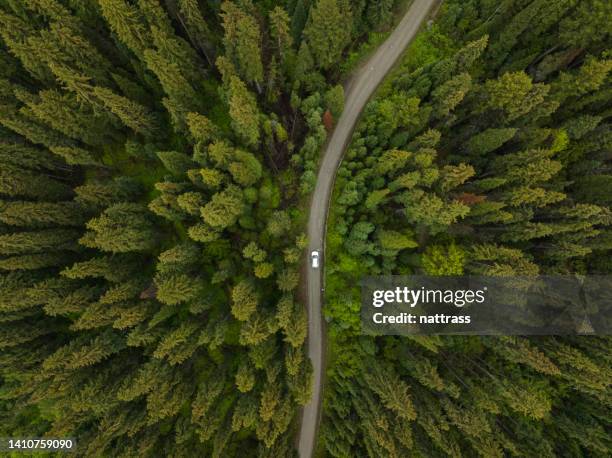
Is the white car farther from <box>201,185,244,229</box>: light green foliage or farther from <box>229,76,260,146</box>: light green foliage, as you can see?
<box>229,76,260,146</box>: light green foliage

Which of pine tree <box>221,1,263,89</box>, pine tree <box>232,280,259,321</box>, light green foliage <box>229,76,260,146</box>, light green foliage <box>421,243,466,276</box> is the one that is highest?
pine tree <box>221,1,263,89</box>

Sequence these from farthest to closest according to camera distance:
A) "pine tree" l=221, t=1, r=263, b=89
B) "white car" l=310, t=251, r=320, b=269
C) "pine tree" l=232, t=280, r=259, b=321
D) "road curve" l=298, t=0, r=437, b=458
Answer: "road curve" l=298, t=0, r=437, b=458 < "white car" l=310, t=251, r=320, b=269 < "pine tree" l=232, t=280, r=259, b=321 < "pine tree" l=221, t=1, r=263, b=89

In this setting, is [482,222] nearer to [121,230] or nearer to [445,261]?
[445,261]

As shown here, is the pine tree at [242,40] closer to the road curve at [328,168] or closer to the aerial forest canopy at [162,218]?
the aerial forest canopy at [162,218]

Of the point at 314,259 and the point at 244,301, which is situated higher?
the point at 314,259

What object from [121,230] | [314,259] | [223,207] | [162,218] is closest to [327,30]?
[223,207]

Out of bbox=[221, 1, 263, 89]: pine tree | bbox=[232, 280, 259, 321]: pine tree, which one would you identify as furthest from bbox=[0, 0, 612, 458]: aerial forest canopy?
bbox=[221, 1, 263, 89]: pine tree

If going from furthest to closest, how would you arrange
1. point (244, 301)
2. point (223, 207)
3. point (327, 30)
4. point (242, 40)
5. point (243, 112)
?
point (327, 30) → point (223, 207) → point (244, 301) → point (242, 40) → point (243, 112)
